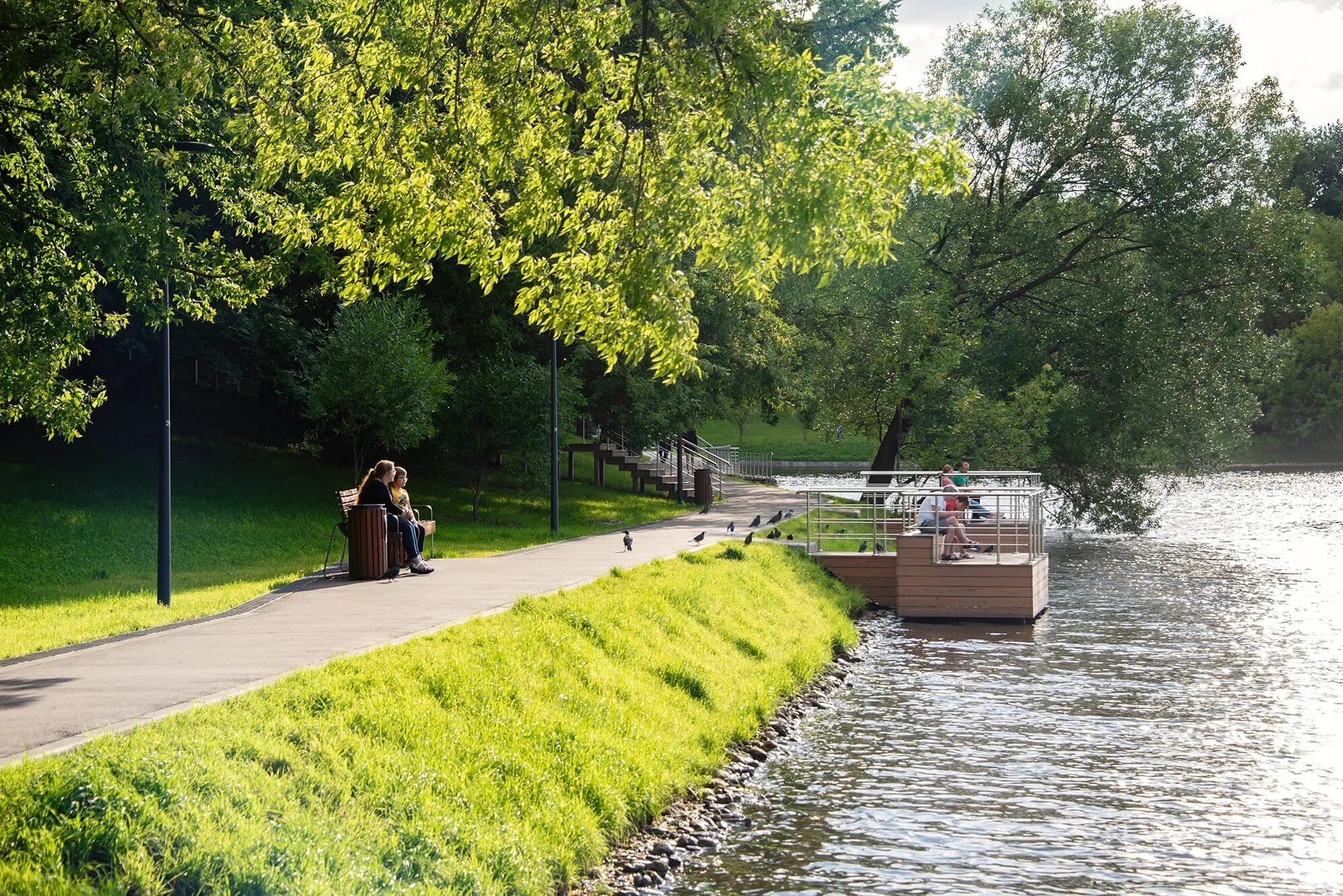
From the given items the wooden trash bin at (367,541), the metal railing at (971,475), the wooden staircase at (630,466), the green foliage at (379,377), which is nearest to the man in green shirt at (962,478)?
the metal railing at (971,475)

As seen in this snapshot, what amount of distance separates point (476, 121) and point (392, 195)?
2.85ft

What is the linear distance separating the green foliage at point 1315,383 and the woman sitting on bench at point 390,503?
258 ft

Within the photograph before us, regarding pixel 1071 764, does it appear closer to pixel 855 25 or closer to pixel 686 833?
pixel 686 833

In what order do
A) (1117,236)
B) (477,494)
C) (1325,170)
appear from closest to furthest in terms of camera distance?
(477,494) → (1117,236) → (1325,170)

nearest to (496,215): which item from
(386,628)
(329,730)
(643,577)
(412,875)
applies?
(386,628)

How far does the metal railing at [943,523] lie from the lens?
2423cm

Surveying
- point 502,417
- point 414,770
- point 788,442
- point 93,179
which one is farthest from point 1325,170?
point 414,770

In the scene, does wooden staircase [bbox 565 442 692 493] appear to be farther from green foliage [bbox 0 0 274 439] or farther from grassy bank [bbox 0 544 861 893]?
grassy bank [bbox 0 544 861 893]

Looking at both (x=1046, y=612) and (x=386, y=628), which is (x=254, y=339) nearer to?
(x=1046, y=612)

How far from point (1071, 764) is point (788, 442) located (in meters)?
94.9

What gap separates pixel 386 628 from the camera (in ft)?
43.2

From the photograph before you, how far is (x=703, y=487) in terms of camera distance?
138 feet

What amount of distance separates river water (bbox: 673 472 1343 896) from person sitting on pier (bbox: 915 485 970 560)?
1659 millimetres

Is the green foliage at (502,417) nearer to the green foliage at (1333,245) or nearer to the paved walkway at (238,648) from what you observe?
the paved walkway at (238,648)
